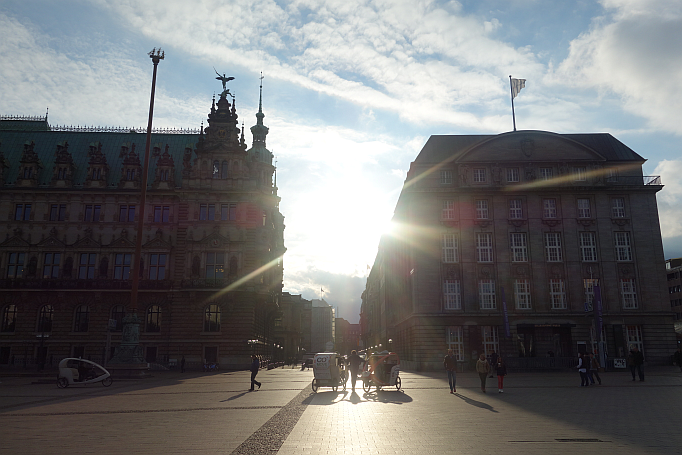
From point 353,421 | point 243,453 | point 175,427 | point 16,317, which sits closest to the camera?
point 243,453

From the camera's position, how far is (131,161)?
65250 mm

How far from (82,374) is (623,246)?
53.4 m

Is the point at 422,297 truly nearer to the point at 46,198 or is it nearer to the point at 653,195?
the point at 653,195

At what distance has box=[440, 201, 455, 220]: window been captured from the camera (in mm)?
58625

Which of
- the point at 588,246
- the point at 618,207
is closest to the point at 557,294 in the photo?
the point at 588,246

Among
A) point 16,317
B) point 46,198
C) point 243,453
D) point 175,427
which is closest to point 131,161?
point 46,198

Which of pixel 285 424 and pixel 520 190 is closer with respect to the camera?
pixel 285 424

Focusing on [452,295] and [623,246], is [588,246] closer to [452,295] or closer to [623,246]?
[623,246]

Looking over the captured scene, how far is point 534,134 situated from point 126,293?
4946 centimetres

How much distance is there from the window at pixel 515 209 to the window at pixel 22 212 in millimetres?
55595

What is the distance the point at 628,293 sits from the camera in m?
56.6

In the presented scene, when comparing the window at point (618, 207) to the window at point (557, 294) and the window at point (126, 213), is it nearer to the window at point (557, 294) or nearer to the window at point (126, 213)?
the window at point (557, 294)

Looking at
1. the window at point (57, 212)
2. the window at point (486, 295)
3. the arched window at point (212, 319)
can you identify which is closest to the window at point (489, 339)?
the window at point (486, 295)

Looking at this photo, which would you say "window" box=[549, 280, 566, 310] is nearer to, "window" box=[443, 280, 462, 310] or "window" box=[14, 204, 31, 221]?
"window" box=[443, 280, 462, 310]
